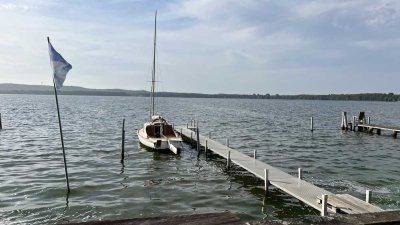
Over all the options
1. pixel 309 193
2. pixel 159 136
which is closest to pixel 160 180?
pixel 309 193

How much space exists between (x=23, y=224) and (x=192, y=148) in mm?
19667

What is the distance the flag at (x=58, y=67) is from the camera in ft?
45.5

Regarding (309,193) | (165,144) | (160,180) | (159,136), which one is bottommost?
(160,180)

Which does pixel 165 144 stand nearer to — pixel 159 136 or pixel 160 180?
pixel 159 136

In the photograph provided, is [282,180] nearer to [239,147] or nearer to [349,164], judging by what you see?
[349,164]

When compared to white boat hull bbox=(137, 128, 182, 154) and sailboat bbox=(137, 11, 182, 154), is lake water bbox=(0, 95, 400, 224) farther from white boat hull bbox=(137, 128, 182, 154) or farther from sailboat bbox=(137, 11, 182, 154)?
sailboat bbox=(137, 11, 182, 154)

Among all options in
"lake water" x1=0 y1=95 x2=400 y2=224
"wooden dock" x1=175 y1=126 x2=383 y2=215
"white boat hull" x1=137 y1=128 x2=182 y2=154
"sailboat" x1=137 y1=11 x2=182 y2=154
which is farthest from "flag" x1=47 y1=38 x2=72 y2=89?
"white boat hull" x1=137 y1=128 x2=182 y2=154

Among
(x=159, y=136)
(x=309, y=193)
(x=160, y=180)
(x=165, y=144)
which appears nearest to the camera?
(x=309, y=193)

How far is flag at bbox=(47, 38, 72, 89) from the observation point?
13.9 meters

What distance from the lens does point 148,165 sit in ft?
79.8

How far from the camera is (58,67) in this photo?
1403 cm

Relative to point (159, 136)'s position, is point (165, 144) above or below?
A: below

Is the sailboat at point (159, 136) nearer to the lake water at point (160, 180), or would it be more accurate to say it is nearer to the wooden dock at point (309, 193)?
the lake water at point (160, 180)

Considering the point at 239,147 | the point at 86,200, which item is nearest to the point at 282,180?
the point at 86,200
